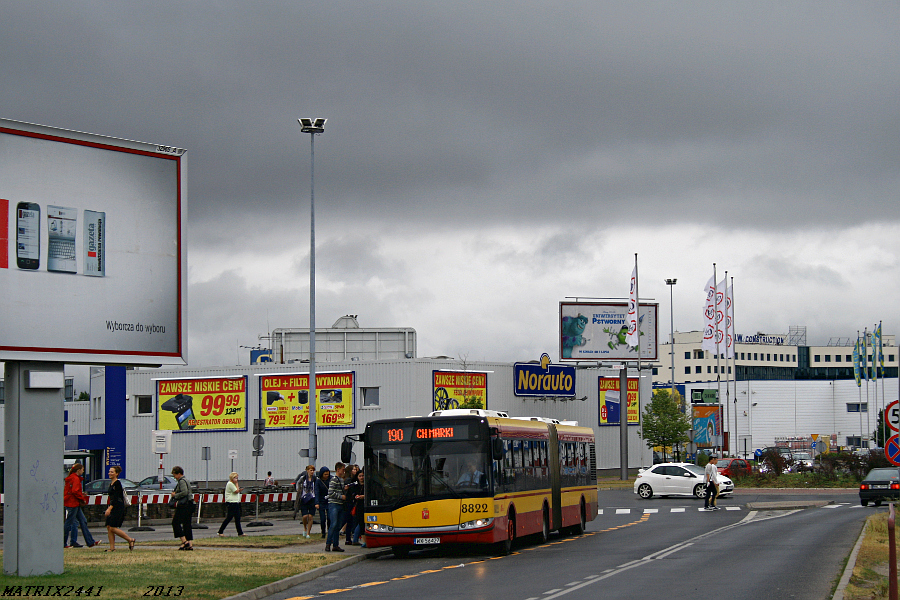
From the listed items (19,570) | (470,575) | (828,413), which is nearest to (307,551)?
(470,575)

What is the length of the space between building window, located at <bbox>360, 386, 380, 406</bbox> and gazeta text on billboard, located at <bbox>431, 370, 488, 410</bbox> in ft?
11.2

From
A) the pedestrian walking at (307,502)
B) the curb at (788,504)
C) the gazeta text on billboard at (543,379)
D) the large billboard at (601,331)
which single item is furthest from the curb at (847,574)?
the large billboard at (601,331)

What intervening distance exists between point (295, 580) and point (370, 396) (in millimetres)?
47956

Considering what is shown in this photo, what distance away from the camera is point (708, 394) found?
117 m

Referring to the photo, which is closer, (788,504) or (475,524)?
(475,524)

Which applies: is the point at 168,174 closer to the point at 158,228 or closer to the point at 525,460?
the point at 158,228

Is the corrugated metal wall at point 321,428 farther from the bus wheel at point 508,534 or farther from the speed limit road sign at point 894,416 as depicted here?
the speed limit road sign at point 894,416

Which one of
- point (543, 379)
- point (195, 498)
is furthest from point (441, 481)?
point (543, 379)

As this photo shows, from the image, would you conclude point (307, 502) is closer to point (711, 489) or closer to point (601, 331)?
point (711, 489)

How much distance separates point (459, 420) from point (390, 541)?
2.73 metres

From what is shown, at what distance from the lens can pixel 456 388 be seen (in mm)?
66375

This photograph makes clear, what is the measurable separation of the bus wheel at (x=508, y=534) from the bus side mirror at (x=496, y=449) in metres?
1.48

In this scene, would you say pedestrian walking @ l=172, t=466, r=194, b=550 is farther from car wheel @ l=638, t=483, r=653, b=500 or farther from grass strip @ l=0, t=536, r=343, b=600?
car wheel @ l=638, t=483, r=653, b=500

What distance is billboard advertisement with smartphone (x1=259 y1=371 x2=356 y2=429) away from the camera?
215 feet
